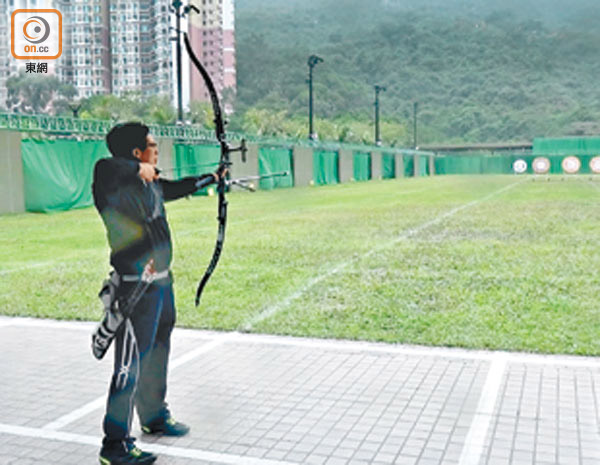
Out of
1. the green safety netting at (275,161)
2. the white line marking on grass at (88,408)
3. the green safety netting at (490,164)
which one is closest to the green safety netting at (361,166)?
the green safety netting at (275,161)

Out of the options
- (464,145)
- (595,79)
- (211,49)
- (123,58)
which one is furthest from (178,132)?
(595,79)

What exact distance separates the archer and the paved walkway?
34 cm

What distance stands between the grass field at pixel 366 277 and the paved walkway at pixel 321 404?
682 mm

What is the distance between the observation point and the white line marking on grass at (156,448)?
3838mm

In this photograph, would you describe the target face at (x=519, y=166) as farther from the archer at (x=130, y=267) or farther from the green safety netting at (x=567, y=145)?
the archer at (x=130, y=267)

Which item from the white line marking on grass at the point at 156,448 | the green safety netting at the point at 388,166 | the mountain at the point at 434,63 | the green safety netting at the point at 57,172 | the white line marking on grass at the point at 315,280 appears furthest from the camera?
the mountain at the point at 434,63

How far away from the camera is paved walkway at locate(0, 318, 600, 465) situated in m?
3.95

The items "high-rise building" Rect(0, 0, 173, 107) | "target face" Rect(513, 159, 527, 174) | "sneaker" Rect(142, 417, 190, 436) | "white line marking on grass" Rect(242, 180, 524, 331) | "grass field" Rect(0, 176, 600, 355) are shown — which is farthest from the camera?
"target face" Rect(513, 159, 527, 174)

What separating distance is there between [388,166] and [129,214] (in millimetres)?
65493

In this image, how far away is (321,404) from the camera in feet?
15.6

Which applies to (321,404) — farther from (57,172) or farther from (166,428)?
(57,172)

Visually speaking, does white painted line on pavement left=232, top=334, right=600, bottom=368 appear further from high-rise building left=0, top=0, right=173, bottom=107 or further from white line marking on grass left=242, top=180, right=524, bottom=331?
high-rise building left=0, top=0, right=173, bottom=107

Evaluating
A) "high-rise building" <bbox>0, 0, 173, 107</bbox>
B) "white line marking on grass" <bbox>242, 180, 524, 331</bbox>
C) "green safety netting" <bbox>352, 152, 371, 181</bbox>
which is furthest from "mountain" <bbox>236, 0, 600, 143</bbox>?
"white line marking on grass" <bbox>242, 180, 524, 331</bbox>

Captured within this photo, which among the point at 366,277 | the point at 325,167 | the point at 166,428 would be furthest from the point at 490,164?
the point at 166,428
